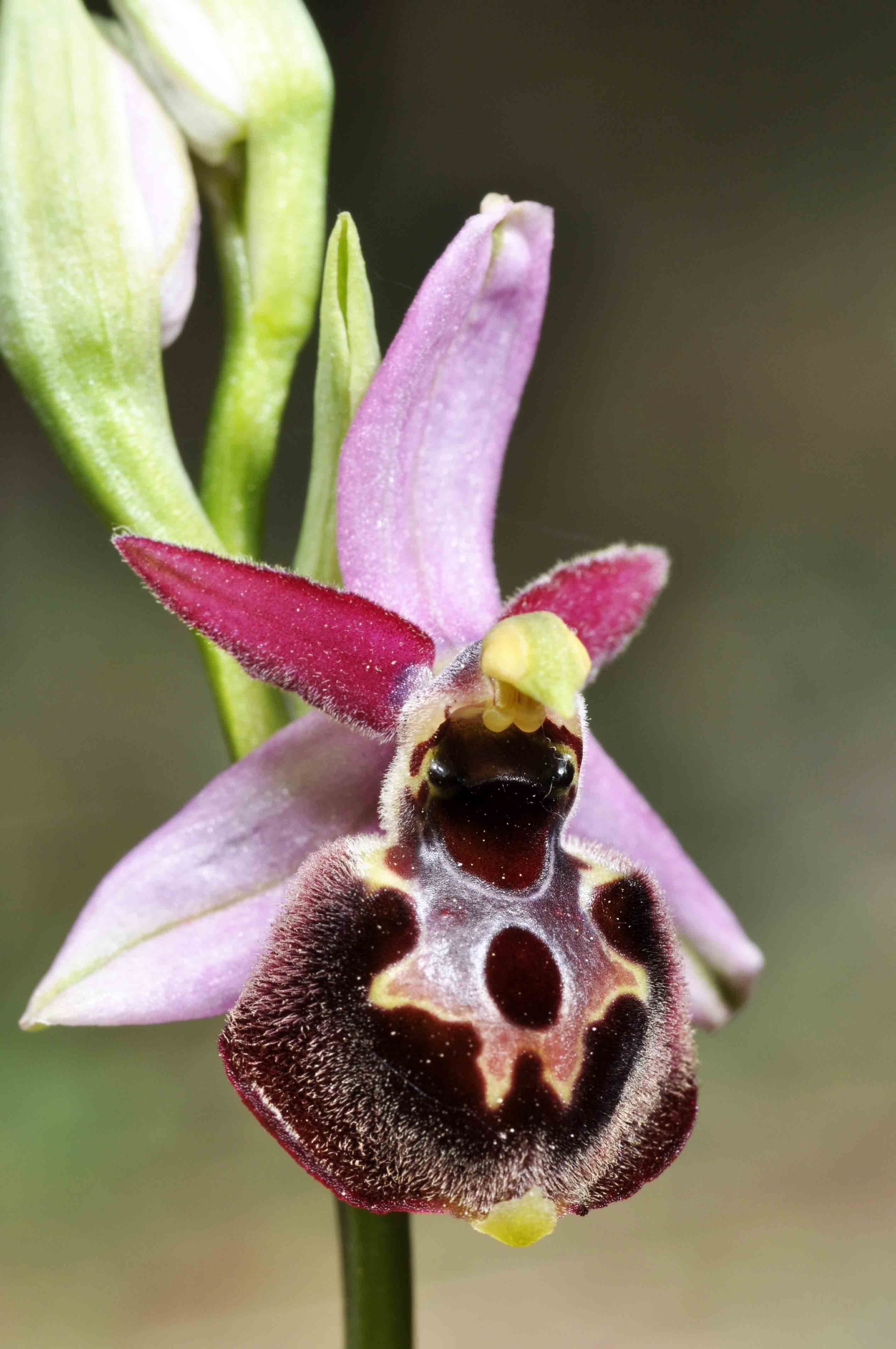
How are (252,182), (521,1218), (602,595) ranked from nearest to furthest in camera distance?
(521,1218) < (602,595) < (252,182)

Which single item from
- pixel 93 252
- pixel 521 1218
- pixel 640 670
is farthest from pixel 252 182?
pixel 640 670

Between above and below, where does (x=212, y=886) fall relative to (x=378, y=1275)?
above

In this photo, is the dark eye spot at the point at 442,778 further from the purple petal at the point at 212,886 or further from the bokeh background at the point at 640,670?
the bokeh background at the point at 640,670

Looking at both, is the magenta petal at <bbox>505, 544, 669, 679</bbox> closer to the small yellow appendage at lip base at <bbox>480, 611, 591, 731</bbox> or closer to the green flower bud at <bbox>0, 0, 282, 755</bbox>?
→ the small yellow appendage at lip base at <bbox>480, 611, 591, 731</bbox>

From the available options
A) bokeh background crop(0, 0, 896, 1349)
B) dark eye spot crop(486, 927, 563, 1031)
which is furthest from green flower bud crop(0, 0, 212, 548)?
bokeh background crop(0, 0, 896, 1349)


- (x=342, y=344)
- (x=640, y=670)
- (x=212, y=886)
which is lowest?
(x=640, y=670)

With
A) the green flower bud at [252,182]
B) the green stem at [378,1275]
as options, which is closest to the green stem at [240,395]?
the green flower bud at [252,182]

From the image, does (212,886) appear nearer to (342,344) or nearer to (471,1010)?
(471,1010)
